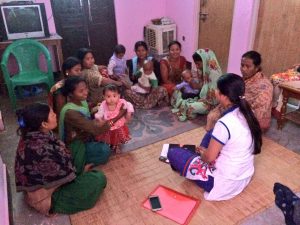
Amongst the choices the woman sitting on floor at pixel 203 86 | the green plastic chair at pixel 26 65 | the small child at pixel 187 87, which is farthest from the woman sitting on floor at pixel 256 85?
the green plastic chair at pixel 26 65

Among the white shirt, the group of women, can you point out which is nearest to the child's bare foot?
the group of women

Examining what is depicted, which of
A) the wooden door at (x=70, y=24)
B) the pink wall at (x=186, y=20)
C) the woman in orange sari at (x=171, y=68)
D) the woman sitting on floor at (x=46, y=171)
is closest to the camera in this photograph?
the woman sitting on floor at (x=46, y=171)

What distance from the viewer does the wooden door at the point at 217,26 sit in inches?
151

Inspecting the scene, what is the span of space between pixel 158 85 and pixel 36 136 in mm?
2084

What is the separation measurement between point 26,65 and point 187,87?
2.22 m

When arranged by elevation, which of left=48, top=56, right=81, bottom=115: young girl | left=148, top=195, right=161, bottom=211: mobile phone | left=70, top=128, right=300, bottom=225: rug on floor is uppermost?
left=48, top=56, right=81, bottom=115: young girl

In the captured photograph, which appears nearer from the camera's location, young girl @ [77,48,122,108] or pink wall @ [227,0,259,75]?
young girl @ [77,48,122,108]

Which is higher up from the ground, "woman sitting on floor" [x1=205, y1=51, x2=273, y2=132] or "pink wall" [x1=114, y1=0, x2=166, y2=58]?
"pink wall" [x1=114, y1=0, x2=166, y2=58]

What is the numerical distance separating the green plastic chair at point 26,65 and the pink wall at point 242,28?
8.43ft

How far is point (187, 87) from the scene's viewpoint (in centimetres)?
315

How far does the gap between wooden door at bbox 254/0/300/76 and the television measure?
9.83 feet

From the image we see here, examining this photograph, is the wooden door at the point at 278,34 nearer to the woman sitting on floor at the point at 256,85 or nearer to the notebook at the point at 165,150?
the woman sitting on floor at the point at 256,85

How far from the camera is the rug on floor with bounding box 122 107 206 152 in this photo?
8.41ft

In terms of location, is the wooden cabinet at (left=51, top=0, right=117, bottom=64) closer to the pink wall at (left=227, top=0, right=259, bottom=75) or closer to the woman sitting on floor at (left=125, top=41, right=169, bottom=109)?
the woman sitting on floor at (left=125, top=41, right=169, bottom=109)
